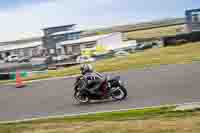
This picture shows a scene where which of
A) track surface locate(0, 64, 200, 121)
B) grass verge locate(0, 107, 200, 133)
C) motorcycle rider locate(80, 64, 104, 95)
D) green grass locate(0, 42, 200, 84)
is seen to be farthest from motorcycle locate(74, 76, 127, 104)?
green grass locate(0, 42, 200, 84)

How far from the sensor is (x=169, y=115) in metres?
10.4

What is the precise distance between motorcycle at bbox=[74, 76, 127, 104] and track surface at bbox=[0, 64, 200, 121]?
1.14ft

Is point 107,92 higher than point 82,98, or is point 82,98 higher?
point 107,92

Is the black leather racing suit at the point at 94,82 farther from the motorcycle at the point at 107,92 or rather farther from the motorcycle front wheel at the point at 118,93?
the motorcycle front wheel at the point at 118,93

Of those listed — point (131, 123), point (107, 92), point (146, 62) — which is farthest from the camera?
point (146, 62)

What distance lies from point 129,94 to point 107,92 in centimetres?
112

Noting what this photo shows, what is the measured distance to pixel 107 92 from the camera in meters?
14.9

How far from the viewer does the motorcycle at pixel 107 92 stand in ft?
48.4

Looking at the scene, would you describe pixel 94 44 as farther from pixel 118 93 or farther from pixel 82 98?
pixel 118 93

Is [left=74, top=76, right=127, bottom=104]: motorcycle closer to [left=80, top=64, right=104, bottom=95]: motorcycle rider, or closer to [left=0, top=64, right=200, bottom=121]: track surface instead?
[left=80, top=64, right=104, bottom=95]: motorcycle rider

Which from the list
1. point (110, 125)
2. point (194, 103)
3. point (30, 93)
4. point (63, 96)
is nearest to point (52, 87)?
point (30, 93)

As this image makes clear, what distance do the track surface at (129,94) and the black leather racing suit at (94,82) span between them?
1.75 ft

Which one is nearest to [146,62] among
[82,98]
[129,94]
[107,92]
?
[129,94]

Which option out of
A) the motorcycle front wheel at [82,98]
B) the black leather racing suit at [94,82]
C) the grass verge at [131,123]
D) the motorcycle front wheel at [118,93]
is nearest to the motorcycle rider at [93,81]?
the black leather racing suit at [94,82]
